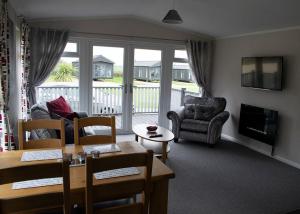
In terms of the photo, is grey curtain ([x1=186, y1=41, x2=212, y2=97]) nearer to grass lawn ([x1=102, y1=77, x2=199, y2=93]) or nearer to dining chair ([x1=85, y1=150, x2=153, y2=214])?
grass lawn ([x1=102, y1=77, x2=199, y2=93])

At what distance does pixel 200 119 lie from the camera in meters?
5.15

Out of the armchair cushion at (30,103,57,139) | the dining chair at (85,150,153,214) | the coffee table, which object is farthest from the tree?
the dining chair at (85,150,153,214)

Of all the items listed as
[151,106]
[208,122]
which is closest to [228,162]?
[208,122]

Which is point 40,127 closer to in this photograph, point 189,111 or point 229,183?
point 229,183

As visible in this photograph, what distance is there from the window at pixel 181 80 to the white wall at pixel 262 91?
1.63ft

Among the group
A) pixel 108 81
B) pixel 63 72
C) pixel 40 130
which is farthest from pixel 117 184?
pixel 108 81

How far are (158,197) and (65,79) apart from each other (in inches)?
156

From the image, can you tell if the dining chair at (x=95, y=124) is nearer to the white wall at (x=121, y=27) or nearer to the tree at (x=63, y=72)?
the tree at (x=63, y=72)

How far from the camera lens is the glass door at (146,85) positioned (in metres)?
5.57

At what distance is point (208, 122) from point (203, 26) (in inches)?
74.1

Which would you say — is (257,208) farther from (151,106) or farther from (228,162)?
(151,106)

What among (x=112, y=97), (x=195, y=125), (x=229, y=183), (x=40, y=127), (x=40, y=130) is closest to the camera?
(x=40, y=127)

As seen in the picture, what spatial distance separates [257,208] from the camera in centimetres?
281

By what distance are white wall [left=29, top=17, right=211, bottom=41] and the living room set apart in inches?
0.7
